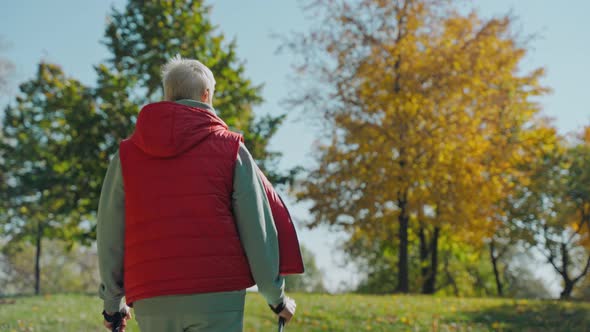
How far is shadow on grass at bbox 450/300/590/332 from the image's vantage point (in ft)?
37.6

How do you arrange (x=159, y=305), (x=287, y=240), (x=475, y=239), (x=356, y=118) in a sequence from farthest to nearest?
1. (x=475, y=239)
2. (x=356, y=118)
3. (x=287, y=240)
4. (x=159, y=305)

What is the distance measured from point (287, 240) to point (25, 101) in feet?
85.4

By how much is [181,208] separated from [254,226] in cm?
33

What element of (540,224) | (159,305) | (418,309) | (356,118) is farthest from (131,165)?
(540,224)

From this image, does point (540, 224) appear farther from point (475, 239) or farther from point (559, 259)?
point (475, 239)

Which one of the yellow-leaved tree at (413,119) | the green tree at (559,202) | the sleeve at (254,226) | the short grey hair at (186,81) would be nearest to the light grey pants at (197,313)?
the sleeve at (254,226)

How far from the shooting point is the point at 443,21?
2038 centimetres

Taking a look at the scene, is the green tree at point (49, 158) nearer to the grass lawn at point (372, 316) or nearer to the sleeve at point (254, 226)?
the grass lawn at point (372, 316)

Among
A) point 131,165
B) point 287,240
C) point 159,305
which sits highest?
point 131,165

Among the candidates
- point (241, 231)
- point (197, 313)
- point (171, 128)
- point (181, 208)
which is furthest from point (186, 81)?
point (197, 313)

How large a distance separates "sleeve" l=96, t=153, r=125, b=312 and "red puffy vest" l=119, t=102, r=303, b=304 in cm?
6

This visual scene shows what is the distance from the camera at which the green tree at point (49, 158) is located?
72.2ft

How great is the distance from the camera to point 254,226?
9.39 feet

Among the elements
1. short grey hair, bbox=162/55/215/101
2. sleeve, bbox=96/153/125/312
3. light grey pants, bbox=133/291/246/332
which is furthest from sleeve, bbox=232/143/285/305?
sleeve, bbox=96/153/125/312
